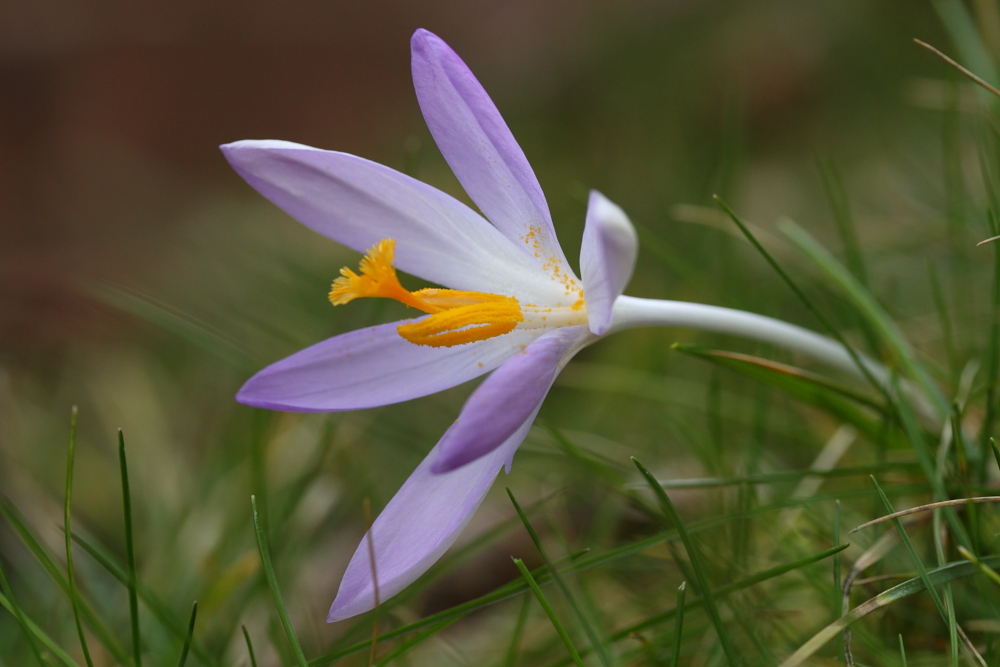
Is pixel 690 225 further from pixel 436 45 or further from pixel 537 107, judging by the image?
pixel 537 107

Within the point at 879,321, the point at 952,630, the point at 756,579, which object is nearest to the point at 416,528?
the point at 756,579

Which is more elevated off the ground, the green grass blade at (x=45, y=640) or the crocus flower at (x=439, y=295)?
the crocus flower at (x=439, y=295)

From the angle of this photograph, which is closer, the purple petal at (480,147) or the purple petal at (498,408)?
the purple petal at (498,408)

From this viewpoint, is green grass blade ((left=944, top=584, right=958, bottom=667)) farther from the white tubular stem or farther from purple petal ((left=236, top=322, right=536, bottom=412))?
purple petal ((left=236, top=322, right=536, bottom=412))

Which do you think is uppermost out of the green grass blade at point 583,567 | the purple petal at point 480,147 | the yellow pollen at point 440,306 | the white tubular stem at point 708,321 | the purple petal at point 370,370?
the purple petal at point 480,147

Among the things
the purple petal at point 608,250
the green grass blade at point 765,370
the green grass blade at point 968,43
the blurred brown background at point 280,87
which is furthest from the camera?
the blurred brown background at point 280,87

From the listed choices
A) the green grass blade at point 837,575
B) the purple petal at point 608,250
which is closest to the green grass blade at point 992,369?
the green grass blade at point 837,575

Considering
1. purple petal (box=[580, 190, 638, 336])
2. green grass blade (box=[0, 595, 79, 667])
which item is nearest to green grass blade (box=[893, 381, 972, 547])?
purple petal (box=[580, 190, 638, 336])

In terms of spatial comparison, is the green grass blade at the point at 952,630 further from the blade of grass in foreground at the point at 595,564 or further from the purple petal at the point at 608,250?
the purple petal at the point at 608,250
